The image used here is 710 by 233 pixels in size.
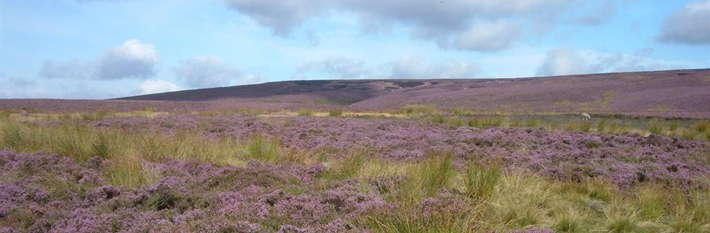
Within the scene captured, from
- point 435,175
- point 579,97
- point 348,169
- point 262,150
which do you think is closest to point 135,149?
point 262,150

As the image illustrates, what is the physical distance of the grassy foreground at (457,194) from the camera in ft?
18.2

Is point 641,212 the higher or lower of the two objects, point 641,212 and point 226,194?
the lower

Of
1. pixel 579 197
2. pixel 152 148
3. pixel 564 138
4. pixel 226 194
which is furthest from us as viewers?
pixel 564 138

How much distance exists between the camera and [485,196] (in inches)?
272

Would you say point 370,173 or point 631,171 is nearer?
point 370,173

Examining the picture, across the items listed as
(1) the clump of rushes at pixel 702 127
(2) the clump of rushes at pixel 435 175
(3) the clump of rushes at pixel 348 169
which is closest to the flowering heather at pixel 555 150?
(2) the clump of rushes at pixel 435 175

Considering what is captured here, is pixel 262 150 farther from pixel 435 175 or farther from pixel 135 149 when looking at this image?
pixel 435 175

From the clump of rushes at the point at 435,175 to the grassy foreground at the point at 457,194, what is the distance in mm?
16

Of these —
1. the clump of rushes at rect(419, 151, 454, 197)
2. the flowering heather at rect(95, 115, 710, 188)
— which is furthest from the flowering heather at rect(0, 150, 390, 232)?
the flowering heather at rect(95, 115, 710, 188)

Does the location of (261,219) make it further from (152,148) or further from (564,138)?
(564,138)

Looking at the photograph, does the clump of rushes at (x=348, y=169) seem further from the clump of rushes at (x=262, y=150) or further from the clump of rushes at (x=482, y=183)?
the clump of rushes at (x=482, y=183)

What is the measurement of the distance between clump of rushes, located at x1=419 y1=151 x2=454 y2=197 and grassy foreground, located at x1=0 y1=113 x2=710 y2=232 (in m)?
0.02

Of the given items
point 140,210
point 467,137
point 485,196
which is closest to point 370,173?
point 485,196

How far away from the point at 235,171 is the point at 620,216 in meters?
5.58
